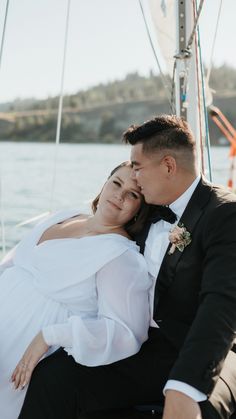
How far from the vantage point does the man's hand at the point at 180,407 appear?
172cm

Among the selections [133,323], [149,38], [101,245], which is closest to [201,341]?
[133,323]

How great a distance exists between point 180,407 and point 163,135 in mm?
880

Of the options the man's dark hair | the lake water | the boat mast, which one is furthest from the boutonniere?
the lake water

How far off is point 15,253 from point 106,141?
4787cm

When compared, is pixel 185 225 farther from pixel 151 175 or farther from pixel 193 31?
pixel 193 31

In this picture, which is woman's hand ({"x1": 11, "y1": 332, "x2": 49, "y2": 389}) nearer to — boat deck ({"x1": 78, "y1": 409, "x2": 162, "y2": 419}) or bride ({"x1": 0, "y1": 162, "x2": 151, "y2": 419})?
bride ({"x1": 0, "y1": 162, "x2": 151, "y2": 419})

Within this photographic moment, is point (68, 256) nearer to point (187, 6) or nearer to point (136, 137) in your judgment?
point (136, 137)

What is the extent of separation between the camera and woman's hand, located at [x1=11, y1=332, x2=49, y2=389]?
2.07 metres

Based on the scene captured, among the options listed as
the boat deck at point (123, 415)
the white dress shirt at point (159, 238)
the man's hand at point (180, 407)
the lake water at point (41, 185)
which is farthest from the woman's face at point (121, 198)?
the lake water at point (41, 185)

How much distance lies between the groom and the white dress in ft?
0.19

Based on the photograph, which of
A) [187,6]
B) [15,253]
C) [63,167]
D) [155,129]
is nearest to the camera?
[155,129]

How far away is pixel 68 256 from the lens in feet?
7.79

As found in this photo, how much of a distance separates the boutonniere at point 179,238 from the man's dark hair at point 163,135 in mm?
265

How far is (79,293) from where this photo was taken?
Answer: 7.50 feet
